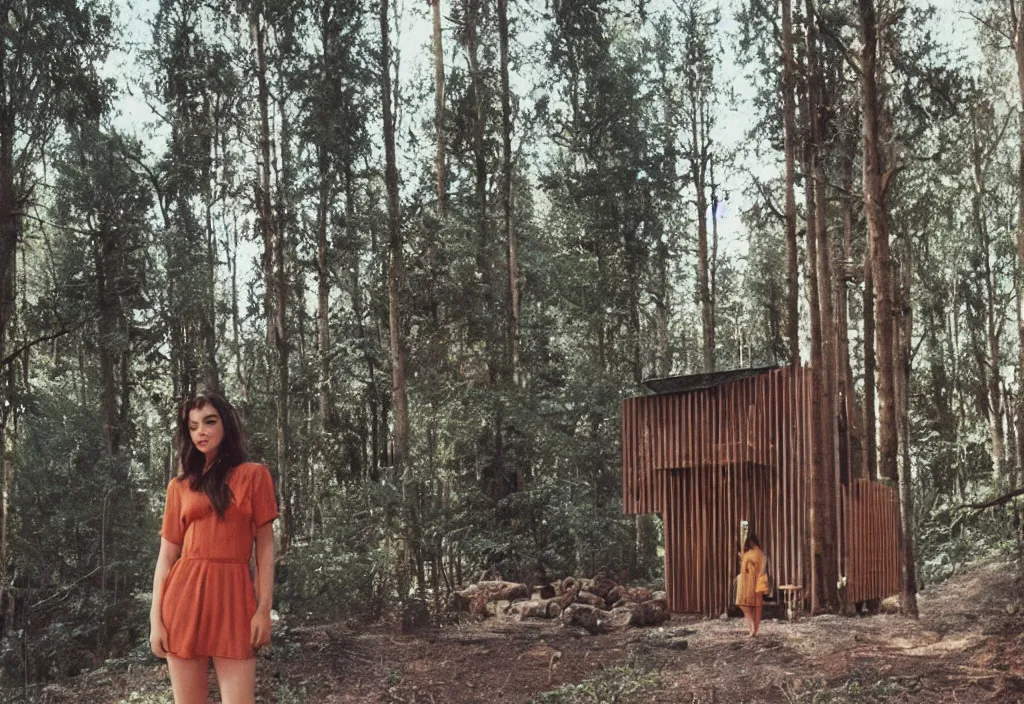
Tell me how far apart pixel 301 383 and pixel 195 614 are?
21701 mm

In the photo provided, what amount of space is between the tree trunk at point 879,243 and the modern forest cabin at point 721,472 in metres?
1.09

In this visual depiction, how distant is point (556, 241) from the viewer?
29125 millimetres

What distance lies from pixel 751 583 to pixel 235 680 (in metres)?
10.9

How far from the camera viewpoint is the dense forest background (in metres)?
18.9

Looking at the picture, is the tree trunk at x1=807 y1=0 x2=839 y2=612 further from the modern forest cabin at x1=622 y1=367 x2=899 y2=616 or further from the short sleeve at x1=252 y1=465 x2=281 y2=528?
the short sleeve at x1=252 y1=465 x2=281 y2=528

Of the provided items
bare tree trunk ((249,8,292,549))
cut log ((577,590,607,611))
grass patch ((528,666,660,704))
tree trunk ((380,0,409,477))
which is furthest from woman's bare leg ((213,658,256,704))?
bare tree trunk ((249,8,292,549))

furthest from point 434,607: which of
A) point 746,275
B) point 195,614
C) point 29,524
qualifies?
point 746,275

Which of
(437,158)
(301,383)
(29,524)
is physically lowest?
(29,524)

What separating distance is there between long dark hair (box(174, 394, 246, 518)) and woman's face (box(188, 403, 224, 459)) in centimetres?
1

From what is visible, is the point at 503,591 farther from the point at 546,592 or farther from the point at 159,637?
the point at 159,637

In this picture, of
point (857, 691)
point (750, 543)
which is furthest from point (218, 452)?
point (750, 543)

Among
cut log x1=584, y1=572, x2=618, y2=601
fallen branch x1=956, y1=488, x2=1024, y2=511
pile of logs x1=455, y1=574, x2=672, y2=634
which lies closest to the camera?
fallen branch x1=956, y1=488, x2=1024, y2=511

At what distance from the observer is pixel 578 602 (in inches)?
714

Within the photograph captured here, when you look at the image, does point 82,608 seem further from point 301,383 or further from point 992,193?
point 992,193
